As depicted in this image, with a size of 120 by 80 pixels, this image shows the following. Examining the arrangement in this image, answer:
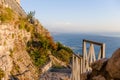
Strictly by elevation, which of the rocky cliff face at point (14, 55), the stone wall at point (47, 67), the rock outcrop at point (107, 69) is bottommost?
the stone wall at point (47, 67)

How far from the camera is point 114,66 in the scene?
6.12 metres

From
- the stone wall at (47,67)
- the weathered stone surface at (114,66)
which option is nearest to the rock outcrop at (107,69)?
the weathered stone surface at (114,66)

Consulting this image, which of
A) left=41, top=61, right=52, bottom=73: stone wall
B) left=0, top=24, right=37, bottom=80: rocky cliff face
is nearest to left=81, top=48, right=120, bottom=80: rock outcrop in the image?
left=0, top=24, right=37, bottom=80: rocky cliff face

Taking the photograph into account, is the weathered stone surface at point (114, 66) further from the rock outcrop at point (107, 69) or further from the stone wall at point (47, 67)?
the stone wall at point (47, 67)

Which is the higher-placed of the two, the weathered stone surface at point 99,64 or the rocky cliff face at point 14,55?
the weathered stone surface at point 99,64

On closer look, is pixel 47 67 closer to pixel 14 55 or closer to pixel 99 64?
pixel 14 55

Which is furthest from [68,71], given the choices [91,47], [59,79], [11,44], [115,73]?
[115,73]

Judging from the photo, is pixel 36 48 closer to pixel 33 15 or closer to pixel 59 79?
pixel 33 15

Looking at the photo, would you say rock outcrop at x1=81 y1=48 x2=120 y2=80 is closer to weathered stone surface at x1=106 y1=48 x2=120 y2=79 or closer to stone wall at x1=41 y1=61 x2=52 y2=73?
weathered stone surface at x1=106 y1=48 x2=120 y2=79

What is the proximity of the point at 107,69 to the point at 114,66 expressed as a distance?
0.36m

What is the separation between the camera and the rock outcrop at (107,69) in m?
6.07

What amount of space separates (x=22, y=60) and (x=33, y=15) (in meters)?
12.7

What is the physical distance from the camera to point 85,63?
11.8 m

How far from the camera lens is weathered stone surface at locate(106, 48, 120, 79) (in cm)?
602
